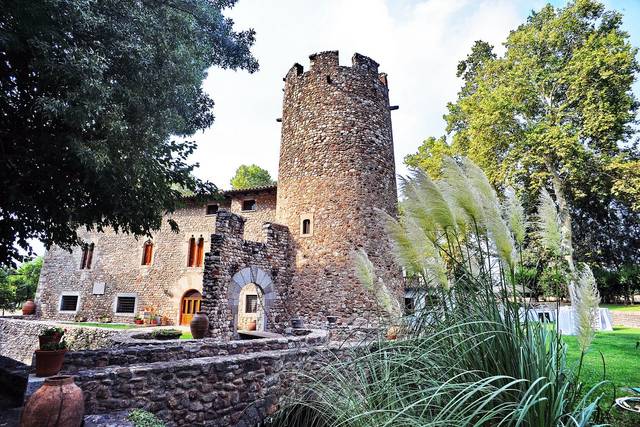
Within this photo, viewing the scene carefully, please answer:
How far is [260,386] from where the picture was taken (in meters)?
3.78

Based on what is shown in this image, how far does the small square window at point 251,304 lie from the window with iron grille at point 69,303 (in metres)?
9.32

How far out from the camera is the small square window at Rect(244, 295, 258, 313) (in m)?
13.2

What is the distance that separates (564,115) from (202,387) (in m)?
14.1

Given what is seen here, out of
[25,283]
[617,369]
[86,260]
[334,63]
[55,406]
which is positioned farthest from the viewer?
[25,283]

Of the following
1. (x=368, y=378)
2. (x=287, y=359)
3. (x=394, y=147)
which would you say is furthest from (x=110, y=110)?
(x=394, y=147)

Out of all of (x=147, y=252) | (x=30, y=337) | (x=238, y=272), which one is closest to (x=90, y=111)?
(x=238, y=272)

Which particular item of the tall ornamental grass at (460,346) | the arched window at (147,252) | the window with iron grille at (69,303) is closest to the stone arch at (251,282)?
the tall ornamental grass at (460,346)

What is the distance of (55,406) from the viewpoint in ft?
7.21

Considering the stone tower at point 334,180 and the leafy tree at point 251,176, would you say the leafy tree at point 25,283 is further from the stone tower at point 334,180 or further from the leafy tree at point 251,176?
the stone tower at point 334,180

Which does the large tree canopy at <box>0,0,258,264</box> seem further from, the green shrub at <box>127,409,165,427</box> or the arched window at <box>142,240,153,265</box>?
the arched window at <box>142,240,153,265</box>

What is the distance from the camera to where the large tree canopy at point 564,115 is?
11.0 metres

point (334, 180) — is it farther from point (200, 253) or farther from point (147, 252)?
point (147, 252)

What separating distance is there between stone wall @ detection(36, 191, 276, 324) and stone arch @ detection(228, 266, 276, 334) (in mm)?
4427

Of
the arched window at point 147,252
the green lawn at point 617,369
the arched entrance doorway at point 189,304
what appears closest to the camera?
the green lawn at point 617,369
